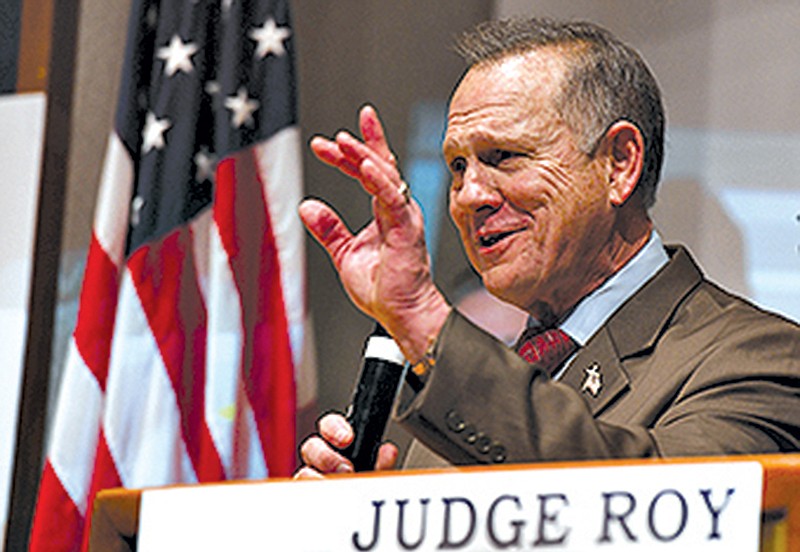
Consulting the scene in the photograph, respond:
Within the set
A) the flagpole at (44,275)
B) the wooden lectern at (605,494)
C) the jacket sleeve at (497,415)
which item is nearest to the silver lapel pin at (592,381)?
the jacket sleeve at (497,415)

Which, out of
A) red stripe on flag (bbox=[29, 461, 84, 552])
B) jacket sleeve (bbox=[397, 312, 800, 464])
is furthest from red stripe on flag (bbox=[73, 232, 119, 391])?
jacket sleeve (bbox=[397, 312, 800, 464])

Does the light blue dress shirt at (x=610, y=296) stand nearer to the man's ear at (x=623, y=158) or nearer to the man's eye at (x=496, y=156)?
the man's ear at (x=623, y=158)

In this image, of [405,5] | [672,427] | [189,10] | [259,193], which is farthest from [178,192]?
[672,427]

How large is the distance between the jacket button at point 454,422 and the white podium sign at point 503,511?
0.14 metres

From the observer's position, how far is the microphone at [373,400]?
1.35 m

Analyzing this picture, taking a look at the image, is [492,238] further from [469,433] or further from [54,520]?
[54,520]

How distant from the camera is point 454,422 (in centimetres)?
121

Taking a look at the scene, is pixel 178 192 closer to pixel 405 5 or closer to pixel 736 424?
pixel 405 5

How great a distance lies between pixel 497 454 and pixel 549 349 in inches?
18.9

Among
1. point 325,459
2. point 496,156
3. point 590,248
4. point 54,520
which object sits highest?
point 496,156

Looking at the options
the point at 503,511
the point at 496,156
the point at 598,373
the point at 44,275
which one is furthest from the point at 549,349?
the point at 44,275

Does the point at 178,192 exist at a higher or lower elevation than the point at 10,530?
higher

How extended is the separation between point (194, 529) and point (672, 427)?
0.54 metres

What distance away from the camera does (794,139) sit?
234 cm
